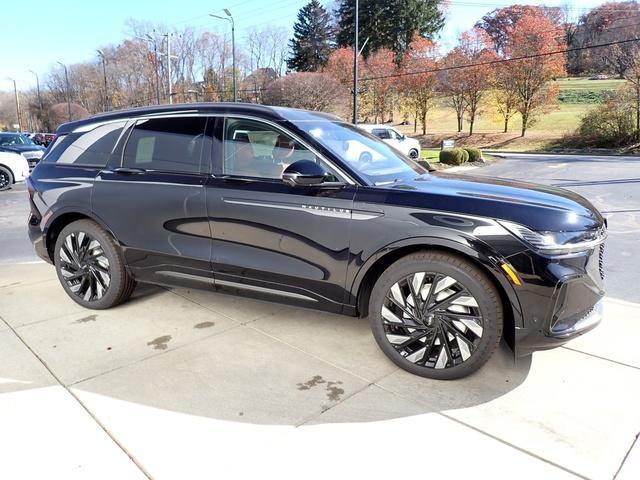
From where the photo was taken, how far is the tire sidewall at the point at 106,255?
4055 millimetres

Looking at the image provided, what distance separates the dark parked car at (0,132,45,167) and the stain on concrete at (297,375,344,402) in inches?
721

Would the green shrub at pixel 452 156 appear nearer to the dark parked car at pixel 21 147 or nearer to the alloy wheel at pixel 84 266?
the dark parked car at pixel 21 147

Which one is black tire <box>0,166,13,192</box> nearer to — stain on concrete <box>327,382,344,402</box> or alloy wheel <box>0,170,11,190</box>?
alloy wheel <box>0,170,11,190</box>

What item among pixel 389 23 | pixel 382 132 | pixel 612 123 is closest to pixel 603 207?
pixel 382 132

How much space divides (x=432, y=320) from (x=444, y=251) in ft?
1.41

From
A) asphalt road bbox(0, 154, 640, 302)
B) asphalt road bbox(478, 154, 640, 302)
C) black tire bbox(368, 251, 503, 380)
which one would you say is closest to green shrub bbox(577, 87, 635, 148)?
asphalt road bbox(478, 154, 640, 302)

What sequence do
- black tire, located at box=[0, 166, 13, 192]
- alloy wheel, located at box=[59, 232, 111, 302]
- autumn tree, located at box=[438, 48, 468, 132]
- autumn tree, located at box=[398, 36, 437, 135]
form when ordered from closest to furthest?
1. alloy wheel, located at box=[59, 232, 111, 302]
2. black tire, located at box=[0, 166, 13, 192]
3. autumn tree, located at box=[438, 48, 468, 132]
4. autumn tree, located at box=[398, 36, 437, 135]

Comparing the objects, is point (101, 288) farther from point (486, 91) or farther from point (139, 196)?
point (486, 91)

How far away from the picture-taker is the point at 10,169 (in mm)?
13773

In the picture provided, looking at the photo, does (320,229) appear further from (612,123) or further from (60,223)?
(612,123)

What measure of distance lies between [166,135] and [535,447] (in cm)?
326

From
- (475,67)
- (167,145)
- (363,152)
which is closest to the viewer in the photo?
(363,152)

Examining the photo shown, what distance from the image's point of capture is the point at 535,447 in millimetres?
2451

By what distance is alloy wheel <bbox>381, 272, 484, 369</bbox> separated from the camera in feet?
9.54
